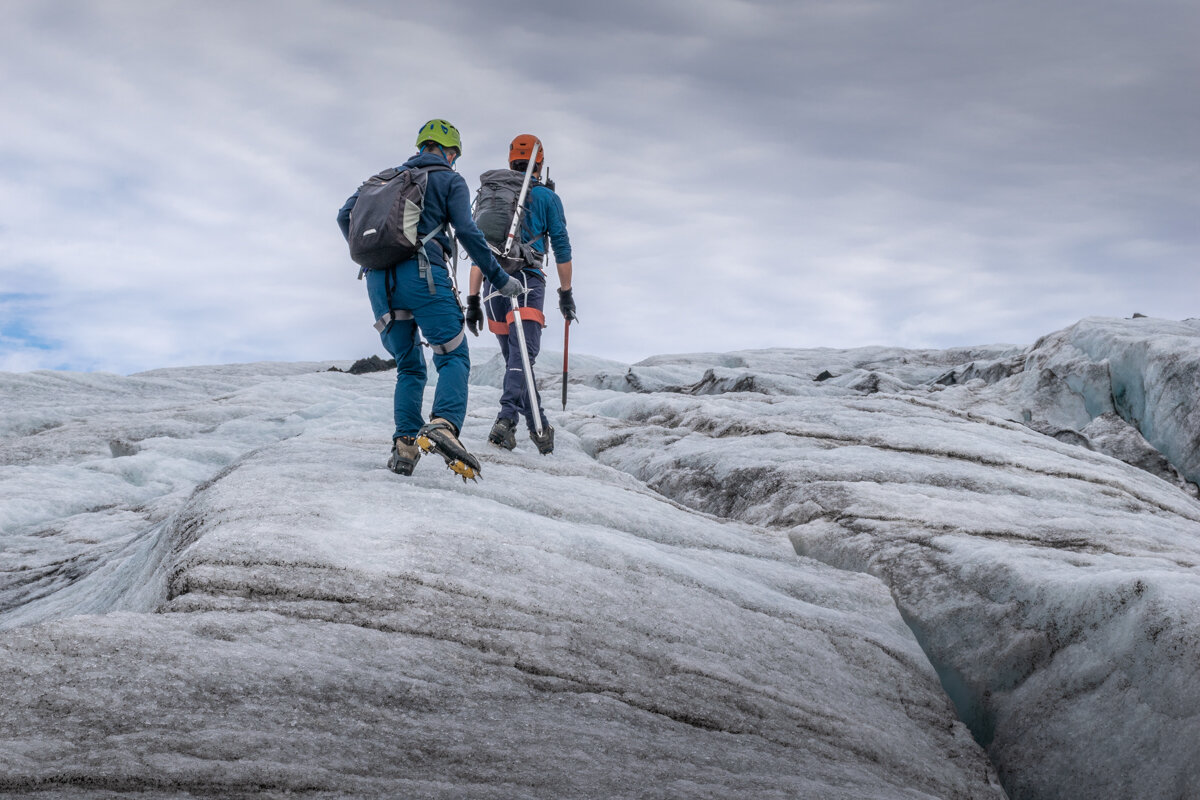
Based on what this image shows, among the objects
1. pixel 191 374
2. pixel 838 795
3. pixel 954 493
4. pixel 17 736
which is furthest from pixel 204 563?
pixel 191 374

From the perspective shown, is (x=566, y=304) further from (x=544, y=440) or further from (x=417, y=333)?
(x=417, y=333)

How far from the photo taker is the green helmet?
8969mm

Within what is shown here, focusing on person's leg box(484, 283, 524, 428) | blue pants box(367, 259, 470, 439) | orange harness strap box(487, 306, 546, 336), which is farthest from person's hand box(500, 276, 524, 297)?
orange harness strap box(487, 306, 546, 336)

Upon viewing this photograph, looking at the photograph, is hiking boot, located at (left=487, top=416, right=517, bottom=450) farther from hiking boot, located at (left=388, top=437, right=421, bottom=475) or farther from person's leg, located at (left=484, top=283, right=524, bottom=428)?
hiking boot, located at (left=388, top=437, right=421, bottom=475)

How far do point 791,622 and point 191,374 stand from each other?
41490mm

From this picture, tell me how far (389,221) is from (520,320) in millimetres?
2926

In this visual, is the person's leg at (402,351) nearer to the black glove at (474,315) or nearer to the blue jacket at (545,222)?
the black glove at (474,315)

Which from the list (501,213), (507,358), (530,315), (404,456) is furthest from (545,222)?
(404,456)

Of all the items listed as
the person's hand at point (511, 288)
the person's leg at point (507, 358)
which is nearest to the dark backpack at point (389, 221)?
the person's hand at point (511, 288)

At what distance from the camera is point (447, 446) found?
8219 mm

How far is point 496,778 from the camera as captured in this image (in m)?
3.62

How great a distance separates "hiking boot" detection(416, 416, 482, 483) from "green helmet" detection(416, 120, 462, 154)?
299 cm

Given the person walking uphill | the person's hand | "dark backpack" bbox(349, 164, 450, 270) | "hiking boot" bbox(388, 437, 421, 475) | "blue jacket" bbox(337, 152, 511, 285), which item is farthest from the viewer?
the person's hand

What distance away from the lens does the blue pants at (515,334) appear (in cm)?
1108
